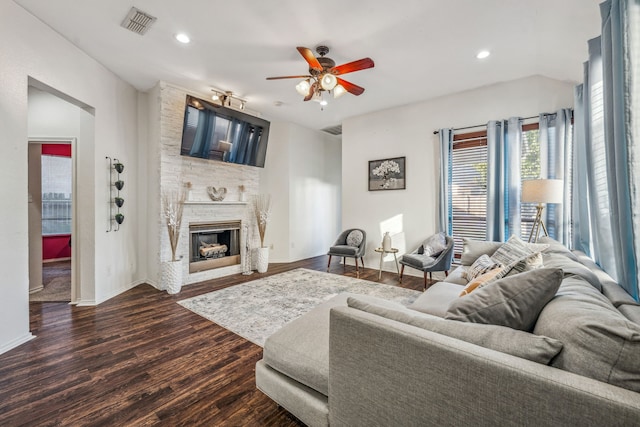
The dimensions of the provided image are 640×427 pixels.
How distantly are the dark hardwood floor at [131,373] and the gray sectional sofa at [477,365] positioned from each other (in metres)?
0.49

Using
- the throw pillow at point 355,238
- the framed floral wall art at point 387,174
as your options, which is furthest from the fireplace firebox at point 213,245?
the framed floral wall art at point 387,174

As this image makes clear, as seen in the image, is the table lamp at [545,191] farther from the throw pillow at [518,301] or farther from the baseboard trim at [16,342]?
the baseboard trim at [16,342]

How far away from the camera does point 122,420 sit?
152cm

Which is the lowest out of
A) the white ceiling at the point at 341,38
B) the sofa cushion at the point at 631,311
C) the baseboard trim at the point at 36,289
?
the baseboard trim at the point at 36,289

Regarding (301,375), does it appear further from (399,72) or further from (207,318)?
(399,72)

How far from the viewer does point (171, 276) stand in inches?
146

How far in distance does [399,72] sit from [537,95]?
1905 mm

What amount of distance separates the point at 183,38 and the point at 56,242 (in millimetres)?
5645

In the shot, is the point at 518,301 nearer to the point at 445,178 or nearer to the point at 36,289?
the point at 445,178

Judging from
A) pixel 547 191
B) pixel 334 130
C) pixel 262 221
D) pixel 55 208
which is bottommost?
pixel 262 221

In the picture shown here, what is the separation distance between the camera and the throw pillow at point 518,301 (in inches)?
43.4

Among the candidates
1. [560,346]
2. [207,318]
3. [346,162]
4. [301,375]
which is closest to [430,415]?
[560,346]

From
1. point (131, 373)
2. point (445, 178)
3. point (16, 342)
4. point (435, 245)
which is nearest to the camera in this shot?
point (131, 373)

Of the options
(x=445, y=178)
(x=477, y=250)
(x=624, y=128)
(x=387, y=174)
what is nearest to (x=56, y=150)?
(x=387, y=174)
